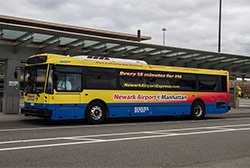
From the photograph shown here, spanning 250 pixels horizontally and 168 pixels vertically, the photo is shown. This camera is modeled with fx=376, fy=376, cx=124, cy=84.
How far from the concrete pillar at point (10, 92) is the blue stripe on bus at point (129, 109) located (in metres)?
4.42

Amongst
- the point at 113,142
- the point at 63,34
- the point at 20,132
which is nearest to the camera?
the point at 113,142

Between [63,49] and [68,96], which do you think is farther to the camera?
[63,49]

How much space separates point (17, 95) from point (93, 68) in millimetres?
6076

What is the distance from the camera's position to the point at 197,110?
20.5 m

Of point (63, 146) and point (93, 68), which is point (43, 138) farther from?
point (93, 68)

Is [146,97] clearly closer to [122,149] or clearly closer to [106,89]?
[106,89]

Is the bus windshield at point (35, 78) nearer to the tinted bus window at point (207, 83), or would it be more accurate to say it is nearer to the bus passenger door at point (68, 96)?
the bus passenger door at point (68, 96)

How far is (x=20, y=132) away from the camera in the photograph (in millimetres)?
12477

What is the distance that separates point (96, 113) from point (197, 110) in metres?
6.64

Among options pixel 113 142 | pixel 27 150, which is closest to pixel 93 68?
pixel 113 142

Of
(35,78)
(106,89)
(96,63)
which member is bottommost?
(106,89)

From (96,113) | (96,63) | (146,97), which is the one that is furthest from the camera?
(146,97)

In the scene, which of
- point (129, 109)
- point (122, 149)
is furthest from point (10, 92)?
point (122, 149)

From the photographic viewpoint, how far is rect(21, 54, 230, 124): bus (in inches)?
601
